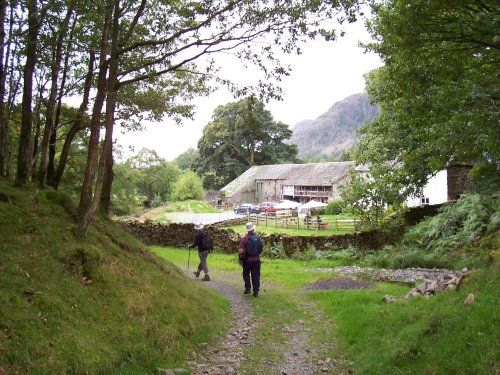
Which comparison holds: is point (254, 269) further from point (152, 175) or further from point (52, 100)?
point (152, 175)

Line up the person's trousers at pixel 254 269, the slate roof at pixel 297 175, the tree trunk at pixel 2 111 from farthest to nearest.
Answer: the slate roof at pixel 297 175 < the person's trousers at pixel 254 269 < the tree trunk at pixel 2 111

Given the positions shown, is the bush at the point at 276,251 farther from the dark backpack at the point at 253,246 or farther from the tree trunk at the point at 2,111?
the tree trunk at the point at 2,111

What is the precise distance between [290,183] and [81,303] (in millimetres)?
53789

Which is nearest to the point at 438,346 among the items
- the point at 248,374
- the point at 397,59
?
the point at 248,374

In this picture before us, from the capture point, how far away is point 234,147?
7250 centimetres

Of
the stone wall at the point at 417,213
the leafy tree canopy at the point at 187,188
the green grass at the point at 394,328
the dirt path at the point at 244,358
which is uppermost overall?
the leafy tree canopy at the point at 187,188

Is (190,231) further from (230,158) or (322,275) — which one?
(230,158)

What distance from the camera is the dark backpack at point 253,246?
37.2 ft

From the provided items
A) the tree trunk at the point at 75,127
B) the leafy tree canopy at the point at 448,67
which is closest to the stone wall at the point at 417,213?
the leafy tree canopy at the point at 448,67

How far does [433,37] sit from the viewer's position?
29.7ft

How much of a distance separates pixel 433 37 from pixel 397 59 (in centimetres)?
136

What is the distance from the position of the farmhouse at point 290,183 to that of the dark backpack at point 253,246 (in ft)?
135

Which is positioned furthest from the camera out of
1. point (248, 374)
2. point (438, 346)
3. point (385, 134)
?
point (385, 134)

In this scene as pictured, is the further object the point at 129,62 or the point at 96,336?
the point at 129,62
